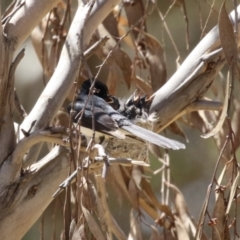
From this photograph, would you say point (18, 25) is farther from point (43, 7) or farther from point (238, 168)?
point (238, 168)

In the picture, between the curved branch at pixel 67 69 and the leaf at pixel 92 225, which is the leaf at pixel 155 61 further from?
the leaf at pixel 92 225

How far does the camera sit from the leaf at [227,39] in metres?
1.29

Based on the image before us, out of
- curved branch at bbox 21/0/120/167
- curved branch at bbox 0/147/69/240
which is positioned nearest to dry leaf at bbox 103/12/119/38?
curved branch at bbox 21/0/120/167

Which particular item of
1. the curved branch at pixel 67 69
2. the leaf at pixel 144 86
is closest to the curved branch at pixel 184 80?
the curved branch at pixel 67 69

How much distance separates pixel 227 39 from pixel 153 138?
0.46 metres

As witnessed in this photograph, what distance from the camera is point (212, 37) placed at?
184 cm

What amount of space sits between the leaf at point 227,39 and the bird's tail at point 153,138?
38cm

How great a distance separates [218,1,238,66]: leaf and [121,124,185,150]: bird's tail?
38 cm

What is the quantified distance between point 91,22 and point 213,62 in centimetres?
38

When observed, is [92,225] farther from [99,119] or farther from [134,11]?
[134,11]

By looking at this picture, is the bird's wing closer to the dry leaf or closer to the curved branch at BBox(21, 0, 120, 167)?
the curved branch at BBox(21, 0, 120, 167)

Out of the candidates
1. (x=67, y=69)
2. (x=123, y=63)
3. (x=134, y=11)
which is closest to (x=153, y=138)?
(x=67, y=69)

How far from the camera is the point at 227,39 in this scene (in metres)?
1.32

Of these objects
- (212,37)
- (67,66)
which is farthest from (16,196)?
(212,37)
